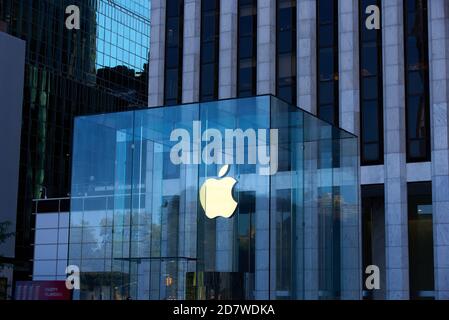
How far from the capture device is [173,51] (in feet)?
180

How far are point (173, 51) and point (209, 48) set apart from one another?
278 cm

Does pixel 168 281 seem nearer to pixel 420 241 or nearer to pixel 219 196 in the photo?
pixel 219 196

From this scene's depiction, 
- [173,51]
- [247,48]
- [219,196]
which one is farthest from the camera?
[173,51]

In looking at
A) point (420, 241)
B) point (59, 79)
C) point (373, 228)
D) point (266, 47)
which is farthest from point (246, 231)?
point (59, 79)

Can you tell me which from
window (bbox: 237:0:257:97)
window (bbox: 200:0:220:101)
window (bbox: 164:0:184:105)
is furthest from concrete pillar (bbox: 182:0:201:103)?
window (bbox: 237:0:257:97)

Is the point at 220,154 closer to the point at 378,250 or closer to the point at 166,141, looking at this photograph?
the point at 166,141

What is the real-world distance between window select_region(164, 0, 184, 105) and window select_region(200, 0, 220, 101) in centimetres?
171

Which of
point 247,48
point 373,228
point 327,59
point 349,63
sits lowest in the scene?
point 373,228

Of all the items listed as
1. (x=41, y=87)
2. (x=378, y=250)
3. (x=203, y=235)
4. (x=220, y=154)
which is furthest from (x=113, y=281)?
(x=41, y=87)

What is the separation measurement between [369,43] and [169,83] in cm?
1406

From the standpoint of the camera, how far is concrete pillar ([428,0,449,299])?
4441 cm

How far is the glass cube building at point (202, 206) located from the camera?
17.0 m

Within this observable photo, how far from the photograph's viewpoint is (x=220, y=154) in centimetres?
1752

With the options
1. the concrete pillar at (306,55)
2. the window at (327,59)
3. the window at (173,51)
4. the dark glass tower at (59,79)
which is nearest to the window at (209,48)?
the window at (173,51)
